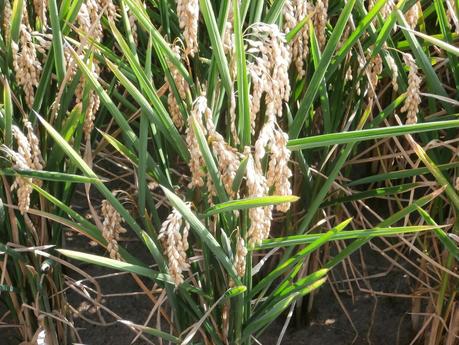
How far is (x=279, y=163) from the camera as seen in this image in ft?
3.45

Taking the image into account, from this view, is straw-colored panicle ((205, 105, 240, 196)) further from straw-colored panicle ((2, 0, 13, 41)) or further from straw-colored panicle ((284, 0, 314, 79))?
straw-colored panicle ((2, 0, 13, 41))

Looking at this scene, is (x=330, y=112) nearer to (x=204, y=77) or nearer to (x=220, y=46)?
(x=204, y=77)

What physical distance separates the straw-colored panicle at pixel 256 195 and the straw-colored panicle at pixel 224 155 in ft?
0.08

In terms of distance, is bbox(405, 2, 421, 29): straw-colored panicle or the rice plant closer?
the rice plant

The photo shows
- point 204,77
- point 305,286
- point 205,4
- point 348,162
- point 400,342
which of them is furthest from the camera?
point 400,342

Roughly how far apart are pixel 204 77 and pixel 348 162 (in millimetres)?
341

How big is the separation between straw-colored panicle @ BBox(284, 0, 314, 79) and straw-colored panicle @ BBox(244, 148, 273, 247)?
0.81ft

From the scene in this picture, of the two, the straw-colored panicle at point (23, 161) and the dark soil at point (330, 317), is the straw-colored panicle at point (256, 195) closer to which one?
the straw-colored panicle at point (23, 161)

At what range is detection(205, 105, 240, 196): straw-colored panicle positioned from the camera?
107 cm

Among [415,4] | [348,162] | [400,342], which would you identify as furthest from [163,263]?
[400,342]

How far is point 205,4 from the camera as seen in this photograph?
3.56ft

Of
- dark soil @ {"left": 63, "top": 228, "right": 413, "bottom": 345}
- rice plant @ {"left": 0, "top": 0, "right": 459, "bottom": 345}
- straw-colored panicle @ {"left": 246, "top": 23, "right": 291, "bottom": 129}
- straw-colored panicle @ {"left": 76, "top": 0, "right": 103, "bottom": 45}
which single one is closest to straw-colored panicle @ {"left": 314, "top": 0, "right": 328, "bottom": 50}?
rice plant @ {"left": 0, "top": 0, "right": 459, "bottom": 345}

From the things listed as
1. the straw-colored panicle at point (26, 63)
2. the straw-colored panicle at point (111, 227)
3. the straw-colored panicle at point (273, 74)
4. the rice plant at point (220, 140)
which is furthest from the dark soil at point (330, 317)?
the straw-colored panicle at point (273, 74)

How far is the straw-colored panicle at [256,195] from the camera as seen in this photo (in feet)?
3.42
